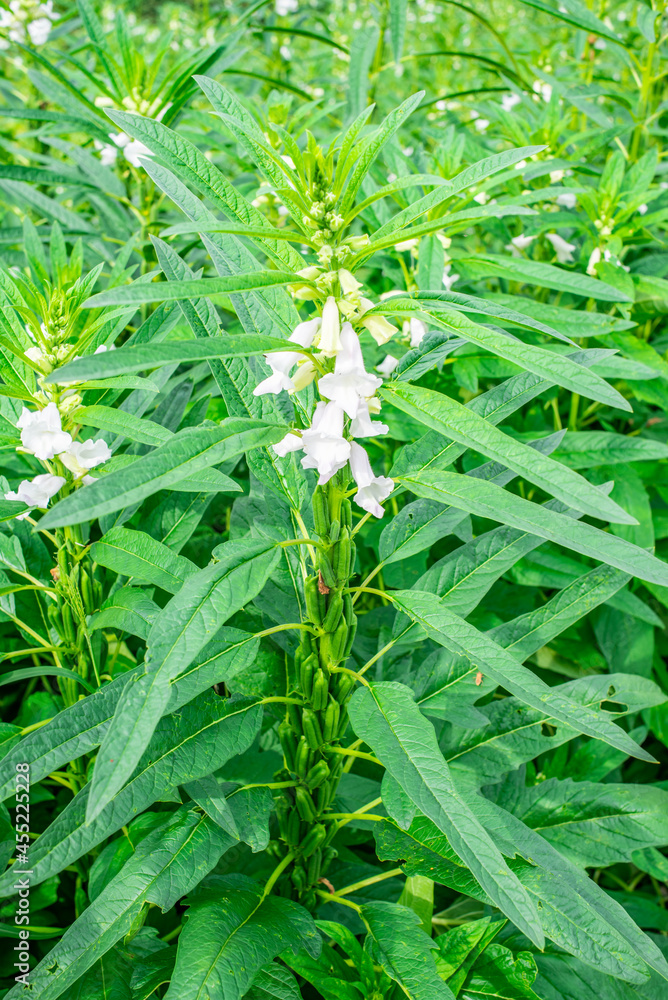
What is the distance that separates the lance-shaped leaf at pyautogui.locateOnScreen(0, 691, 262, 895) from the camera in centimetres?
105

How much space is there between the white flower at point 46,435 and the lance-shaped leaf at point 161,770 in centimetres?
49

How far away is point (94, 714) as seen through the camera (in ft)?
3.55

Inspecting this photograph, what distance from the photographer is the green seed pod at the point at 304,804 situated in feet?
4.24

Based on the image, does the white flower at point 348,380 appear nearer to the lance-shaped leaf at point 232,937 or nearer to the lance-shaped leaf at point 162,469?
the lance-shaped leaf at point 162,469

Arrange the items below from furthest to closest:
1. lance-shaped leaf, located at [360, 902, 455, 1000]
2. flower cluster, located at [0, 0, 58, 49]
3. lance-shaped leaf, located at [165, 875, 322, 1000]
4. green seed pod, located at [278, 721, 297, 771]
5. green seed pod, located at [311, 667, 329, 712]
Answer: flower cluster, located at [0, 0, 58, 49] < green seed pod, located at [278, 721, 297, 771] < green seed pod, located at [311, 667, 329, 712] < lance-shaped leaf, located at [360, 902, 455, 1000] < lance-shaped leaf, located at [165, 875, 322, 1000]

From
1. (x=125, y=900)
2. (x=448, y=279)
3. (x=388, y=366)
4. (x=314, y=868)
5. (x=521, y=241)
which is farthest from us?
(x=521, y=241)

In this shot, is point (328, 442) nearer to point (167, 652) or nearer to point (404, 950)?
point (167, 652)

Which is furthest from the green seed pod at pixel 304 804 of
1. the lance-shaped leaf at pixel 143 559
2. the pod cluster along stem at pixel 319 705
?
the lance-shaped leaf at pixel 143 559

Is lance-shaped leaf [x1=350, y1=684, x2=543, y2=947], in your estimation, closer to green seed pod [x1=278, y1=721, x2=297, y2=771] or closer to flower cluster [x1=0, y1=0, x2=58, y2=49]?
green seed pod [x1=278, y1=721, x2=297, y2=771]

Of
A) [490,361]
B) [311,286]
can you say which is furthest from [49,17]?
[311,286]

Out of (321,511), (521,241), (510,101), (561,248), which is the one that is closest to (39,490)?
(321,511)

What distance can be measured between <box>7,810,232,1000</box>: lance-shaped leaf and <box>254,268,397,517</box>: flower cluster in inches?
24.7

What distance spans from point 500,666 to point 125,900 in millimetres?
671

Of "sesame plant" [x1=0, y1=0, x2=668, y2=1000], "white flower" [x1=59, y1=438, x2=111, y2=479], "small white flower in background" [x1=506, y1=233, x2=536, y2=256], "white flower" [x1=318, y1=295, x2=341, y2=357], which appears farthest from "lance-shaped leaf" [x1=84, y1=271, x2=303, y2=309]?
"small white flower in background" [x1=506, y1=233, x2=536, y2=256]
